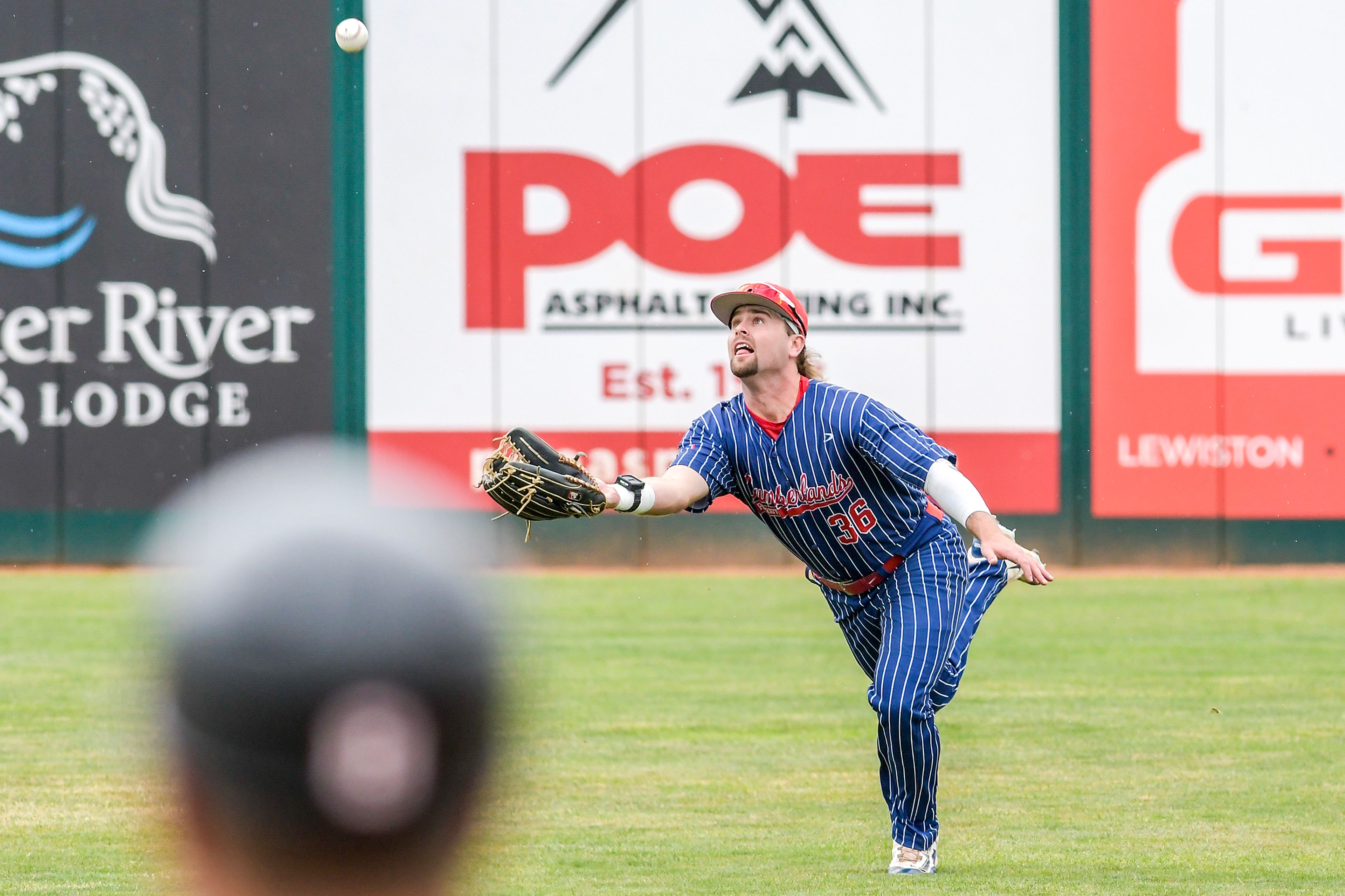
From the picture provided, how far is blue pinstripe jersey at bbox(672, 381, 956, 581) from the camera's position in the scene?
258 inches

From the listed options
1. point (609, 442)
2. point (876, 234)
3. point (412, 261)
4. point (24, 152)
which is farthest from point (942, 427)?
point (24, 152)

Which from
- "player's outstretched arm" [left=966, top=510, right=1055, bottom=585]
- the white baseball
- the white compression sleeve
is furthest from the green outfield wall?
"player's outstretched arm" [left=966, top=510, right=1055, bottom=585]

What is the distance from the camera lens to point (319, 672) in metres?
2.45

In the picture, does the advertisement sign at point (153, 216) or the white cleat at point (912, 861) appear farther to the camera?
the advertisement sign at point (153, 216)

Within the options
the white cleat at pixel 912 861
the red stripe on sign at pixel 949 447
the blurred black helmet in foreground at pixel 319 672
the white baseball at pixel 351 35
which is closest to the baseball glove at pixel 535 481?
the white cleat at pixel 912 861

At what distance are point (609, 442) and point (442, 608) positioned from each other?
17.8 meters

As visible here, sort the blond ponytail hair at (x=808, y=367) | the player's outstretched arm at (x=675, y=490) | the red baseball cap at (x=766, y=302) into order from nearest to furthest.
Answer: the player's outstretched arm at (x=675, y=490) → the red baseball cap at (x=766, y=302) → the blond ponytail hair at (x=808, y=367)

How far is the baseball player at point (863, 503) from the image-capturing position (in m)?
6.47

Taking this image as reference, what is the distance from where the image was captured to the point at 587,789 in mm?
8172

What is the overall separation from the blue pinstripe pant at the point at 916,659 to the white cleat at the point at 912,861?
0.08ft

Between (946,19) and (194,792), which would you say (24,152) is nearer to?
(946,19)

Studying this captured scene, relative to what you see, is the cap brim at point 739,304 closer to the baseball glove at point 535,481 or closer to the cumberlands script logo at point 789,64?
the baseball glove at point 535,481

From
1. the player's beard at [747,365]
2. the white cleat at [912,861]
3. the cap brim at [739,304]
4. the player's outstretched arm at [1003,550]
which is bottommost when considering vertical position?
the white cleat at [912,861]

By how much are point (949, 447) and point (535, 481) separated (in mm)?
15087
